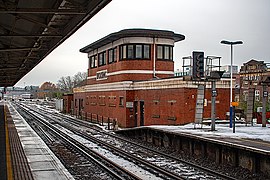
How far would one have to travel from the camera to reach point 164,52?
1275 inches

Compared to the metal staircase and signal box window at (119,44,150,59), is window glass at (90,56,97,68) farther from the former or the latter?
the metal staircase

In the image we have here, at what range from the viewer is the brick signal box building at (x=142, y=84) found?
23719mm

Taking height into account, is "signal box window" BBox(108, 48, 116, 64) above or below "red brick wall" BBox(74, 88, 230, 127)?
above

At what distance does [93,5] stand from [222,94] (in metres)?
18.1

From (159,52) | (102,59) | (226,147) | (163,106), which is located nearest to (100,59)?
(102,59)

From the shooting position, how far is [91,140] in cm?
2255

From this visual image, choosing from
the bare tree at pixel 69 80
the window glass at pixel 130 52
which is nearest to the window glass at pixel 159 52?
the window glass at pixel 130 52

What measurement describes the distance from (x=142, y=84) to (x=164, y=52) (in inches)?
187

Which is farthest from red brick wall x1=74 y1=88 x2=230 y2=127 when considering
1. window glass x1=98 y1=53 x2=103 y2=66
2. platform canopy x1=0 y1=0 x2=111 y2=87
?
platform canopy x1=0 y1=0 x2=111 y2=87

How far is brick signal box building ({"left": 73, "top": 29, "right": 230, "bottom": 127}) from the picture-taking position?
2372cm

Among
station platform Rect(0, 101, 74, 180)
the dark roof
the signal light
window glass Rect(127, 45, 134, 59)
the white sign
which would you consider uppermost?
the dark roof

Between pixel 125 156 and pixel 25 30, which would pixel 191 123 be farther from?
pixel 25 30

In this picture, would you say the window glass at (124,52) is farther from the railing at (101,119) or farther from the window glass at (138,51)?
the railing at (101,119)

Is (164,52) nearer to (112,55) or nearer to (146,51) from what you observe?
(146,51)
